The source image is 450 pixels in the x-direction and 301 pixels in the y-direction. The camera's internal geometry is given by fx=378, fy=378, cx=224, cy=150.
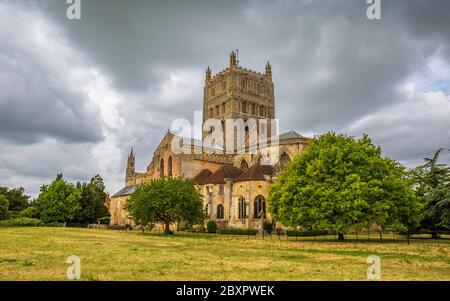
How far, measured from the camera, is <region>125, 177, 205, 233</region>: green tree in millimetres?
45312

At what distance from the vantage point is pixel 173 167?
6456 centimetres

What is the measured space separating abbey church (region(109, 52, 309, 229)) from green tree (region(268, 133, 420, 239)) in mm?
12662

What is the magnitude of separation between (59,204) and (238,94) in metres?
41.3

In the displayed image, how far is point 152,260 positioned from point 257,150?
151 feet

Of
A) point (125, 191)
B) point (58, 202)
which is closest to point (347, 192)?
point (58, 202)

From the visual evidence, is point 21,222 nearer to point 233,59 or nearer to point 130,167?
point 130,167

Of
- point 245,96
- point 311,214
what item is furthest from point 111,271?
point 245,96

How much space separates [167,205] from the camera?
45594 mm

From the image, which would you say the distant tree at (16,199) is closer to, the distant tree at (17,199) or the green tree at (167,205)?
the distant tree at (17,199)

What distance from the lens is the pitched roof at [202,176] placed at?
60.3 m

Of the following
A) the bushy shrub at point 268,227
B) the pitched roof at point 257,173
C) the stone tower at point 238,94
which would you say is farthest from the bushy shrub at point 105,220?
the bushy shrub at point 268,227

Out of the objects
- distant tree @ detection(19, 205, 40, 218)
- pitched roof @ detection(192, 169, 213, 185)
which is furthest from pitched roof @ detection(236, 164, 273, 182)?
distant tree @ detection(19, 205, 40, 218)

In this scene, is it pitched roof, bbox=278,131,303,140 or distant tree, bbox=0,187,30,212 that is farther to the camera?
distant tree, bbox=0,187,30,212

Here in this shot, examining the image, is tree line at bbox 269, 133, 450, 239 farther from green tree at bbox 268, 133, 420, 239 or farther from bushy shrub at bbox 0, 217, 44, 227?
bushy shrub at bbox 0, 217, 44, 227
